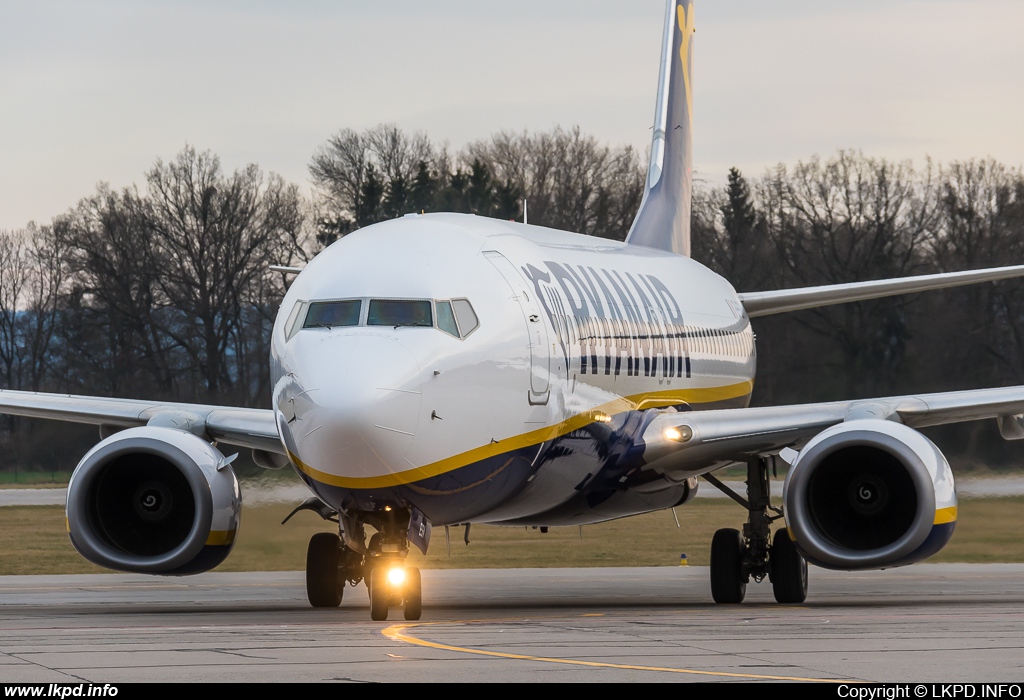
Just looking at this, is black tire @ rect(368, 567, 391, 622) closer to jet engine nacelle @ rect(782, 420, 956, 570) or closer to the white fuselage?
the white fuselage

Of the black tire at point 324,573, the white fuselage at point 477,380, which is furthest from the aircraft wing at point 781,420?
the black tire at point 324,573

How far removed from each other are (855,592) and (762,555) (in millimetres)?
2104

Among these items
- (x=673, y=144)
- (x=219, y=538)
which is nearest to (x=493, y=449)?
(x=219, y=538)

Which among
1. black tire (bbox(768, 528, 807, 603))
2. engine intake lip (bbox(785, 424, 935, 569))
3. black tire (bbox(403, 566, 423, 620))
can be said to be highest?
engine intake lip (bbox(785, 424, 935, 569))

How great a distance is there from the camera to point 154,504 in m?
14.6

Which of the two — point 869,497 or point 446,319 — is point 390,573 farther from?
point 869,497

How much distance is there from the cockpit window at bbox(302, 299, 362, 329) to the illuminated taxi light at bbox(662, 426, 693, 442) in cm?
464

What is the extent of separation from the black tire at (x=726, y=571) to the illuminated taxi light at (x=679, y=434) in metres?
2.04

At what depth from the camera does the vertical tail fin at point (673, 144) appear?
23.4m

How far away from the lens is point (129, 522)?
47.8 ft

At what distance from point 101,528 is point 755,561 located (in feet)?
22.8

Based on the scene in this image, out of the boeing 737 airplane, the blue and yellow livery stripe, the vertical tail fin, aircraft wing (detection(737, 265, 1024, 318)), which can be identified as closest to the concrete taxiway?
the boeing 737 airplane

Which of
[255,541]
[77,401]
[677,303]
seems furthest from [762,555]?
[77,401]

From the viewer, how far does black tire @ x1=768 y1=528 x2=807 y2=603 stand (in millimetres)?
17062
